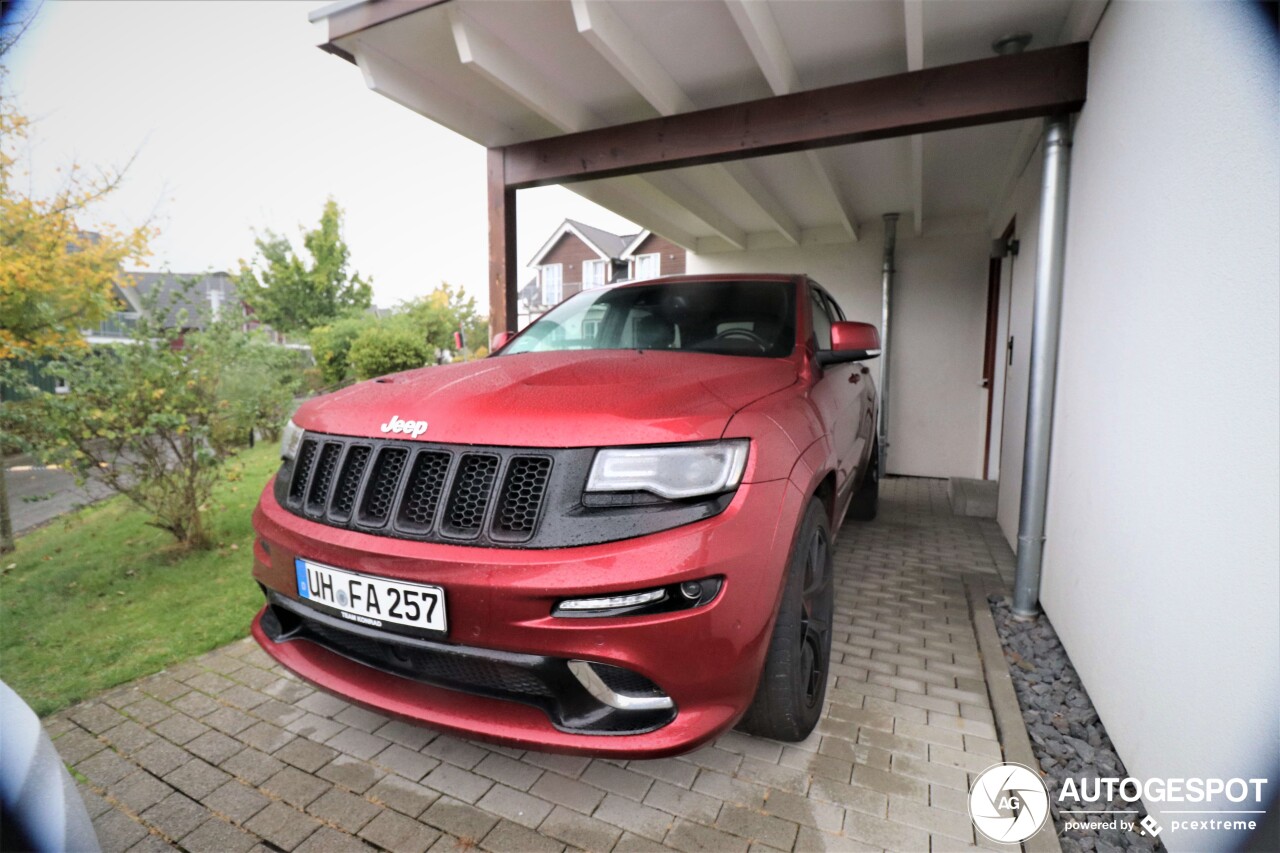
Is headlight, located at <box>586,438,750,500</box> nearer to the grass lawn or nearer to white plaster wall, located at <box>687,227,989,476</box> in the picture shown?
the grass lawn

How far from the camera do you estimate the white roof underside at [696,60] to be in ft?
10.2

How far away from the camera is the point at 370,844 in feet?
5.36

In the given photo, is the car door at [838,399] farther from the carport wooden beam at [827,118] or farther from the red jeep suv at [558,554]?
the carport wooden beam at [827,118]

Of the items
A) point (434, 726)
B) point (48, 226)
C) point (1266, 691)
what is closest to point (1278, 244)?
point (1266, 691)

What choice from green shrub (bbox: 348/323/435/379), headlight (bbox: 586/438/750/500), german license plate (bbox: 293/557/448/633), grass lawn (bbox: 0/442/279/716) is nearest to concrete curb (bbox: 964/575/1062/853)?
headlight (bbox: 586/438/750/500)

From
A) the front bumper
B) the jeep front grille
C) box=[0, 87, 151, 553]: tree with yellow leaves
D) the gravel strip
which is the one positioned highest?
box=[0, 87, 151, 553]: tree with yellow leaves

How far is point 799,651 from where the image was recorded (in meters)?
1.84

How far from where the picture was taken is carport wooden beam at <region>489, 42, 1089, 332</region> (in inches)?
117

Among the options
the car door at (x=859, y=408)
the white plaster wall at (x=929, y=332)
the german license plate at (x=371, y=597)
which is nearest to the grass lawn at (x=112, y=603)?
the german license plate at (x=371, y=597)

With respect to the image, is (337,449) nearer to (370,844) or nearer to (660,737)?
(370,844)

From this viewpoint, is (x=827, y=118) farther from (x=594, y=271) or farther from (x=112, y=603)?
(x=594, y=271)

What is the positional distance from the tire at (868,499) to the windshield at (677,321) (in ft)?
8.50

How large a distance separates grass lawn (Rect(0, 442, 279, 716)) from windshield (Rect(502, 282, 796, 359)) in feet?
7.06

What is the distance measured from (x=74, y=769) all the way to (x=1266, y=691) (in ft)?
10.9
